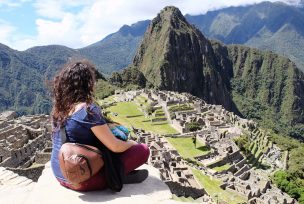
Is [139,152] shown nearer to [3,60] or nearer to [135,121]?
[135,121]

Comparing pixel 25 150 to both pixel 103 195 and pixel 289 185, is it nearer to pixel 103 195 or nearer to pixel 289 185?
pixel 103 195

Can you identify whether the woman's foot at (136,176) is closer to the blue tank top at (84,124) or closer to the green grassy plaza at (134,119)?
the blue tank top at (84,124)

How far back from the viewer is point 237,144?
45.4 meters

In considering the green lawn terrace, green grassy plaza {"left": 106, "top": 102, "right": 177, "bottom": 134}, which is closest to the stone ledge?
the green lawn terrace

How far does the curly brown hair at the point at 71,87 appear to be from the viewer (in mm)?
7730

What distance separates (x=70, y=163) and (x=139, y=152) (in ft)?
5.42

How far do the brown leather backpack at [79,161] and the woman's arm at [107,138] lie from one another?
0.71 ft

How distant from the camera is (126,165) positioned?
855cm

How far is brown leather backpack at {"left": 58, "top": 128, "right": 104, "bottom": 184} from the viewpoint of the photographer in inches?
295

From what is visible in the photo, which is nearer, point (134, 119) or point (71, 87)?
point (71, 87)

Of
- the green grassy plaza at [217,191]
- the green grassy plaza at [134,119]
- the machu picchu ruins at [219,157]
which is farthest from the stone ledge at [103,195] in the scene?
the green grassy plaza at [134,119]

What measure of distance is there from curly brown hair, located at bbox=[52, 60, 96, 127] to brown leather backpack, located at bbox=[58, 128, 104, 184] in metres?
0.60

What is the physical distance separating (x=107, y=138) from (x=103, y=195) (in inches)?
44.8

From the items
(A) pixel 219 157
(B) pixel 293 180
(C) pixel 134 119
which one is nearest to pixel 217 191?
(A) pixel 219 157
